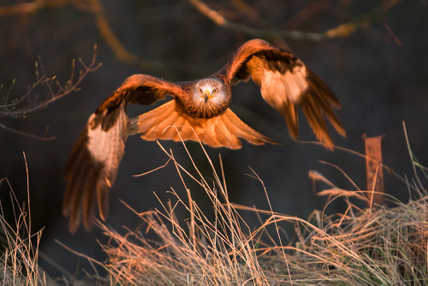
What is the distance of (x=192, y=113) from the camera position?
3174mm

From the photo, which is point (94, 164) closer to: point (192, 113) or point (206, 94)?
point (192, 113)

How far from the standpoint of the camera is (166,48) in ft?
19.5

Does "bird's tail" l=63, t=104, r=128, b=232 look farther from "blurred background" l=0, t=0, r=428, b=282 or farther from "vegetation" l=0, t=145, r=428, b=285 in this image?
"blurred background" l=0, t=0, r=428, b=282

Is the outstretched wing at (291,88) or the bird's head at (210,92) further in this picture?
the outstretched wing at (291,88)

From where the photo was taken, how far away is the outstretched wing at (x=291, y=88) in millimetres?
3184

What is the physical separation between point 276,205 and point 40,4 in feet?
14.7

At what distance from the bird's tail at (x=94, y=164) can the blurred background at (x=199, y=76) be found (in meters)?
1.60

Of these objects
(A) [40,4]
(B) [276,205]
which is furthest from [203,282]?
(B) [276,205]

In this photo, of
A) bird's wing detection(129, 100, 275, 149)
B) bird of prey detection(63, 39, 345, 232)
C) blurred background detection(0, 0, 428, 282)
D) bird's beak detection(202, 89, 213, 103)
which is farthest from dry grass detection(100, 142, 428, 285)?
blurred background detection(0, 0, 428, 282)

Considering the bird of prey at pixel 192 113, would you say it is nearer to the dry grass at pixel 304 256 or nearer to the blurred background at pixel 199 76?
the dry grass at pixel 304 256

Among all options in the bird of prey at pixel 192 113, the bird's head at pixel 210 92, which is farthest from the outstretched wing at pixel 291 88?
the bird's head at pixel 210 92

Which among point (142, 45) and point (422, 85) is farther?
point (422, 85)

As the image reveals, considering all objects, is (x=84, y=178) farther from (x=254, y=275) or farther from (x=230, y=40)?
(x=230, y=40)

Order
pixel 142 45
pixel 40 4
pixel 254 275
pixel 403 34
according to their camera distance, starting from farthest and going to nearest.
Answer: pixel 403 34 < pixel 142 45 < pixel 40 4 < pixel 254 275
